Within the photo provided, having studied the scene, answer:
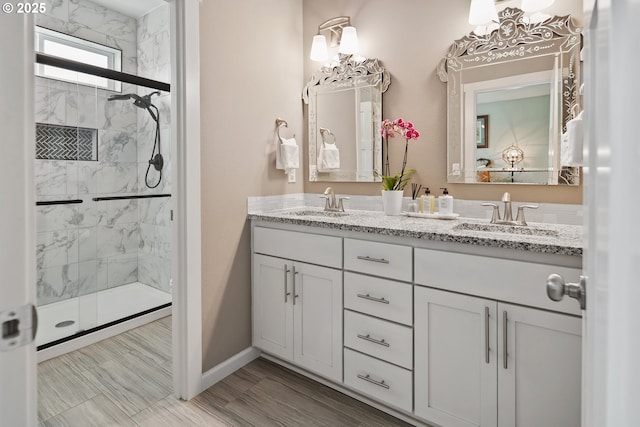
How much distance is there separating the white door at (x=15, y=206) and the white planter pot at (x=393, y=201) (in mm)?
1803

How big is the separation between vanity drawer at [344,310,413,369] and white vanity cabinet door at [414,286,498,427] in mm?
52

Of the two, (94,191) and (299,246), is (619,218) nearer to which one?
(299,246)

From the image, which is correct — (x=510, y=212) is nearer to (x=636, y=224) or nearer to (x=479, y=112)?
(x=479, y=112)

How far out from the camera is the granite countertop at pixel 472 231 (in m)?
1.27

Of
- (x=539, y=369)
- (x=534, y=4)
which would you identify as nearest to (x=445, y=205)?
(x=539, y=369)

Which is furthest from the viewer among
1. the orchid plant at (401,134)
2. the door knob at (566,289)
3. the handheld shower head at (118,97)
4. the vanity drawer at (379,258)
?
the handheld shower head at (118,97)

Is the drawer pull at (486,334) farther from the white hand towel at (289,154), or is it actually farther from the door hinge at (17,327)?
the white hand towel at (289,154)

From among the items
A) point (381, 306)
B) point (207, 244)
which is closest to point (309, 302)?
point (381, 306)

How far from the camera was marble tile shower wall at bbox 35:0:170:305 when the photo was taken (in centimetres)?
267

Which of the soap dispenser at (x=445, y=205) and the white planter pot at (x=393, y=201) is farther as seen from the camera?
the white planter pot at (x=393, y=201)

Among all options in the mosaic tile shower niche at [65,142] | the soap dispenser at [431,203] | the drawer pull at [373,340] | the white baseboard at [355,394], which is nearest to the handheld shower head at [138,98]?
the mosaic tile shower niche at [65,142]

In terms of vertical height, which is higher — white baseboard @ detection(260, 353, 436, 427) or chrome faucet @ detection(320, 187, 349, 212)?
chrome faucet @ detection(320, 187, 349, 212)

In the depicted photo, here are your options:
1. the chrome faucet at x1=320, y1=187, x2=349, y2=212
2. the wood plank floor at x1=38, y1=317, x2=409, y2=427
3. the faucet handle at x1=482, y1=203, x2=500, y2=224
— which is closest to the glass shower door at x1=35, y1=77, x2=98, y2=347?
the wood plank floor at x1=38, y1=317, x2=409, y2=427

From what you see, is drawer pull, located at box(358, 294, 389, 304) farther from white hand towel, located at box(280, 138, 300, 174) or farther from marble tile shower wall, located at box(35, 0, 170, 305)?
marble tile shower wall, located at box(35, 0, 170, 305)
